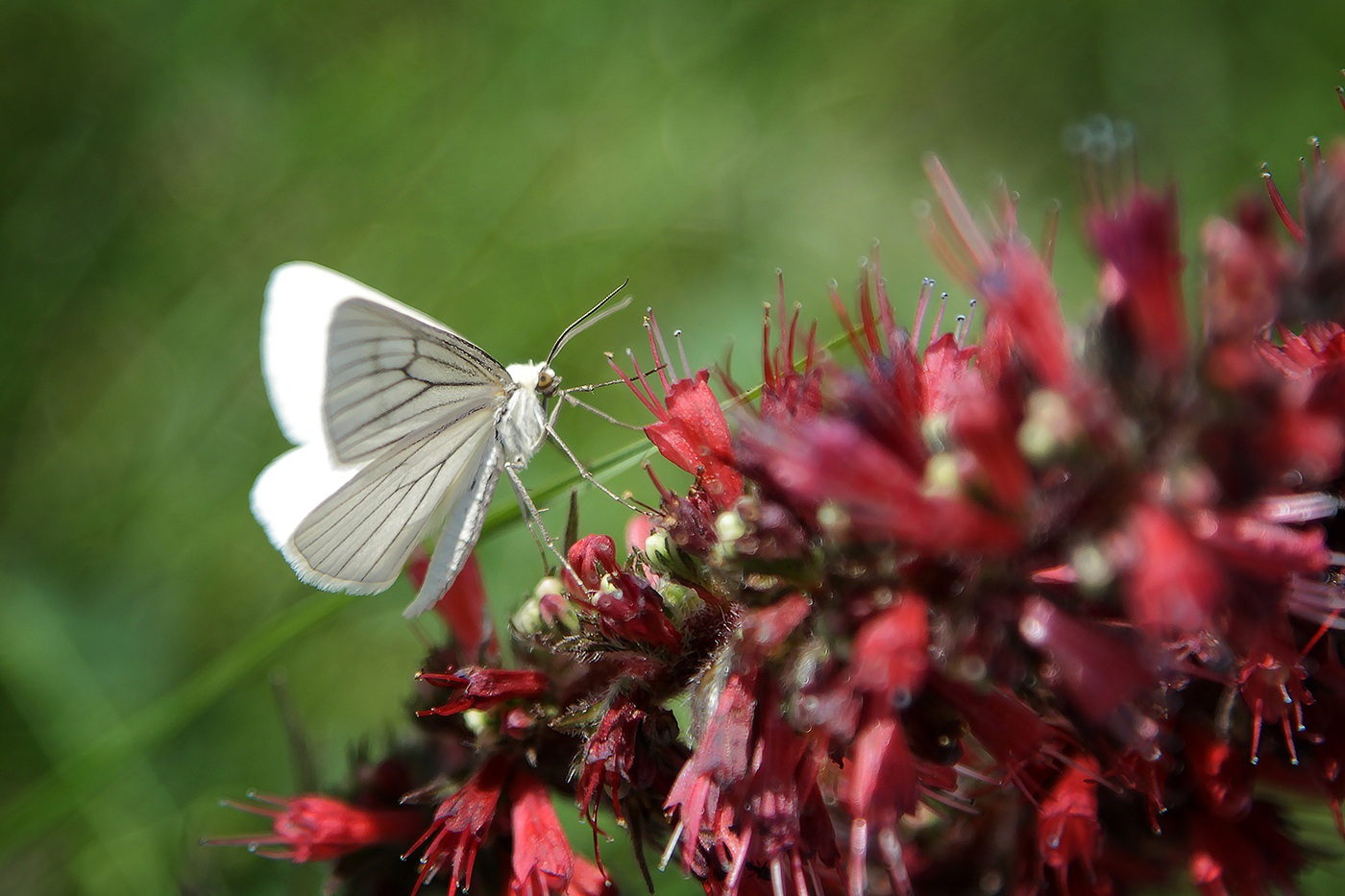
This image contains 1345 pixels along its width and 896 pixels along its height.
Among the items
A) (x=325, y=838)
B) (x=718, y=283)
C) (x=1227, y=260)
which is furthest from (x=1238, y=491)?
(x=718, y=283)

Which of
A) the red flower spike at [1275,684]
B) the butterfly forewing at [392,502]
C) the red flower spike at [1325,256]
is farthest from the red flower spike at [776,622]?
the butterfly forewing at [392,502]

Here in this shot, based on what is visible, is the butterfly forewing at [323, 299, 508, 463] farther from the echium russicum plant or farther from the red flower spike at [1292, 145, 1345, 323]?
the red flower spike at [1292, 145, 1345, 323]

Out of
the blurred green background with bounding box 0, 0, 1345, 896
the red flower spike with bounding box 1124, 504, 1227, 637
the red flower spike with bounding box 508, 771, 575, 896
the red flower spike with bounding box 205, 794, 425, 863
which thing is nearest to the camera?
the red flower spike with bounding box 1124, 504, 1227, 637

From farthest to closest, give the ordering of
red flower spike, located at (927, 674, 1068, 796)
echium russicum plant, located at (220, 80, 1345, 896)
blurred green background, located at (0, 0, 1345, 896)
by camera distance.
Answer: blurred green background, located at (0, 0, 1345, 896)
red flower spike, located at (927, 674, 1068, 796)
echium russicum plant, located at (220, 80, 1345, 896)

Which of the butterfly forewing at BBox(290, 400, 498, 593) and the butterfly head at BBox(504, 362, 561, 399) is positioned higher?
the butterfly head at BBox(504, 362, 561, 399)

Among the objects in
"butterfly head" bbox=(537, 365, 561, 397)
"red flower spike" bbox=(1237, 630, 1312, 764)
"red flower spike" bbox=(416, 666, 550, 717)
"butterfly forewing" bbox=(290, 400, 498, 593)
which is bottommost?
"red flower spike" bbox=(1237, 630, 1312, 764)

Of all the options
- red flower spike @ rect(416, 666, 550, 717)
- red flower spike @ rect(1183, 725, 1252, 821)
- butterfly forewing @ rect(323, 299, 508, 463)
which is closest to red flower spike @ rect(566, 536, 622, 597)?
red flower spike @ rect(416, 666, 550, 717)

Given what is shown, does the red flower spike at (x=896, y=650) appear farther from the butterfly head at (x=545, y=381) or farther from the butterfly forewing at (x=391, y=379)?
the butterfly head at (x=545, y=381)
